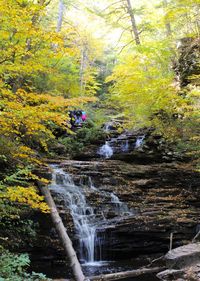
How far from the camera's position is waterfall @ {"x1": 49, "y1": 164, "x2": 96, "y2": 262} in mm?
9664

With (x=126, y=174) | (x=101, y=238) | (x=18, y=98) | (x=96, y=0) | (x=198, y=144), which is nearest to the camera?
(x=18, y=98)

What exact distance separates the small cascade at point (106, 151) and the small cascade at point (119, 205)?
4.48 metres

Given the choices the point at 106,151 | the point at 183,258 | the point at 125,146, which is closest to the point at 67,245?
the point at 183,258

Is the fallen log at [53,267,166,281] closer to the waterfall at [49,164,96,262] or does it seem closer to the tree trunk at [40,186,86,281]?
the tree trunk at [40,186,86,281]

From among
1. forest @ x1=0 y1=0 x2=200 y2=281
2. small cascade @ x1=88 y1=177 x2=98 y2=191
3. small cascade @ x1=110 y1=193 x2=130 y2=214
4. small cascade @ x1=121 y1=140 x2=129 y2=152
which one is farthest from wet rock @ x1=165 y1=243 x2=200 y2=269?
small cascade @ x1=121 y1=140 x2=129 y2=152

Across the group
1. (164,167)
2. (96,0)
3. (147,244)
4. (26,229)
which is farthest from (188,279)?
(96,0)

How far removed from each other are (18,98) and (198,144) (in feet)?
23.5

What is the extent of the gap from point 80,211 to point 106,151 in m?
6.17

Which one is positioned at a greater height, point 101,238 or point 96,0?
point 96,0

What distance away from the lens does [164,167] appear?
13922mm

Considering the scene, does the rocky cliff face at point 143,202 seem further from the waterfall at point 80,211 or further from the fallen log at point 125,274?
the fallen log at point 125,274

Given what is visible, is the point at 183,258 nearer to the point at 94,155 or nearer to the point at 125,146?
the point at 94,155

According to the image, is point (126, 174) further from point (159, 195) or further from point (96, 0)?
point (96, 0)

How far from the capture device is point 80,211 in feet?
34.2
